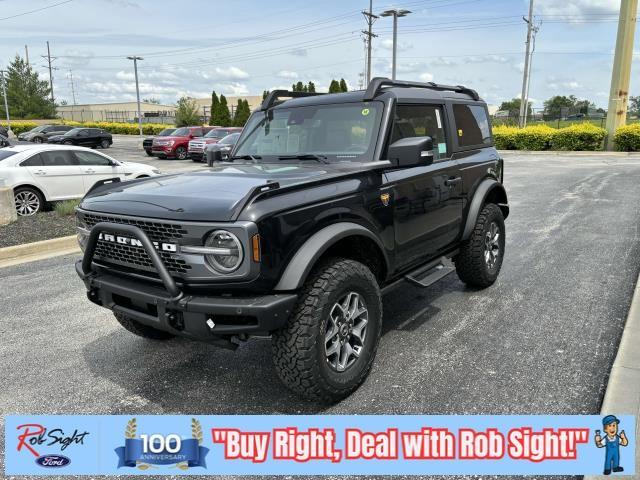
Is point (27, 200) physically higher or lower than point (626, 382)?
higher

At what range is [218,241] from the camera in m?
2.82

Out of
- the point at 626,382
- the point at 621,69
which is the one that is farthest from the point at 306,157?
the point at 621,69

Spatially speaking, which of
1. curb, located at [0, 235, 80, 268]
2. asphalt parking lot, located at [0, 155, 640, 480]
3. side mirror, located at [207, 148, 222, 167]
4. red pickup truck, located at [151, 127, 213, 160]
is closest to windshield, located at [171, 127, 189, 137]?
red pickup truck, located at [151, 127, 213, 160]

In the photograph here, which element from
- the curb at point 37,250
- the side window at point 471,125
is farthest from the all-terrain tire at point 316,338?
the curb at point 37,250

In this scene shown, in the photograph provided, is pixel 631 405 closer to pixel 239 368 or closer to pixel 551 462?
pixel 551 462

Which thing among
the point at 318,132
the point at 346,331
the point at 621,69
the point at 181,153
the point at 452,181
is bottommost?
the point at 181,153

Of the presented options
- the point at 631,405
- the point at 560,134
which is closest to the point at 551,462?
the point at 631,405

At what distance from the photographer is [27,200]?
10430mm

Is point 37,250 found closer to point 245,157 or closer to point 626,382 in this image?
point 245,157

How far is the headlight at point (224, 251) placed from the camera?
2760 millimetres

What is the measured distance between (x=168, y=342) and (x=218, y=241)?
1.92m

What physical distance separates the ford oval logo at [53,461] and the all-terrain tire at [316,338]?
1259 mm

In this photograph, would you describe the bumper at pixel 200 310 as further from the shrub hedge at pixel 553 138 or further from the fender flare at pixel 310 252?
the shrub hedge at pixel 553 138

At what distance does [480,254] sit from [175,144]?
73.4 feet
